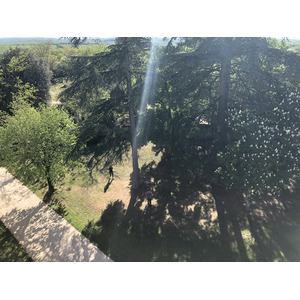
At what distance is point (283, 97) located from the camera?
1060 centimetres

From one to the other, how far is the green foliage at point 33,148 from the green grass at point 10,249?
2.92m

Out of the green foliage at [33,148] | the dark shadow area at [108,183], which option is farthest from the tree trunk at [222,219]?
the green foliage at [33,148]

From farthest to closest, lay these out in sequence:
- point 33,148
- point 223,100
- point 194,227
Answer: point 223,100
point 33,148
point 194,227

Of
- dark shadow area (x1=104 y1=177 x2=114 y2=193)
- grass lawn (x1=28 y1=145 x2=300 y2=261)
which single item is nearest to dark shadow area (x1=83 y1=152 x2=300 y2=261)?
grass lawn (x1=28 y1=145 x2=300 y2=261)

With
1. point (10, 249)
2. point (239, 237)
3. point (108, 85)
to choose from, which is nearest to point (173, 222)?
point (239, 237)

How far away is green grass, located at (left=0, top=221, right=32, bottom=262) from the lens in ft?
30.2

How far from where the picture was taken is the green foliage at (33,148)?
11242 mm

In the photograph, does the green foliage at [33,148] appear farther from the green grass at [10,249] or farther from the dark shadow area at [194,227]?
the dark shadow area at [194,227]

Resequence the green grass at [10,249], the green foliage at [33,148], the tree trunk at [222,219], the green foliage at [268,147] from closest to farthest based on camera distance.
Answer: the green grass at [10,249], the tree trunk at [222,219], the green foliage at [268,147], the green foliage at [33,148]

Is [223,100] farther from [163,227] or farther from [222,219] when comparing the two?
[163,227]

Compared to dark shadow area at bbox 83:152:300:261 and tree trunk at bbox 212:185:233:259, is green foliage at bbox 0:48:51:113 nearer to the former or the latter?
dark shadow area at bbox 83:152:300:261

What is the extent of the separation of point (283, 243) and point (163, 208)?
6.26 metres

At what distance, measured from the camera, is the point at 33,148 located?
36.9 ft

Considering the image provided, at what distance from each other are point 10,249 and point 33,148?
17.1 ft
